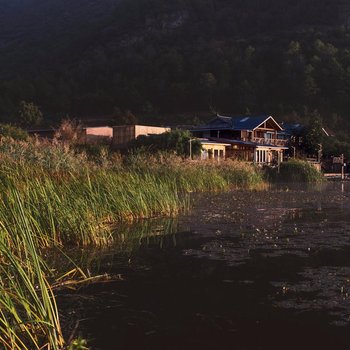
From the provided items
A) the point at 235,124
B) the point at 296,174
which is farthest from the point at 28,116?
the point at 296,174

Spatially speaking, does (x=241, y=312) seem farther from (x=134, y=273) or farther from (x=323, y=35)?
(x=323, y=35)

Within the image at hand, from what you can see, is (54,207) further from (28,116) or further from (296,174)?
(28,116)

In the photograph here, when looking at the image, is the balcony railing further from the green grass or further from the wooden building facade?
the green grass

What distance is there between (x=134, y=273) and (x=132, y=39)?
124 m

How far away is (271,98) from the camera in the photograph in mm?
102375

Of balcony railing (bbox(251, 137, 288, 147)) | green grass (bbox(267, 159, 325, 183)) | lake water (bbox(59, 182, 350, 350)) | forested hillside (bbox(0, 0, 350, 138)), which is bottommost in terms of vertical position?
lake water (bbox(59, 182, 350, 350))

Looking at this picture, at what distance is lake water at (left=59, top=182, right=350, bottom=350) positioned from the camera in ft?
16.8

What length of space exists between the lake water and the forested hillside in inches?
3055

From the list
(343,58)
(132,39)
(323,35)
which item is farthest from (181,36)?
(343,58)

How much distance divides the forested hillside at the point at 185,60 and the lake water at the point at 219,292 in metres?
77.6

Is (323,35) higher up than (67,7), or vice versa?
(67,7)

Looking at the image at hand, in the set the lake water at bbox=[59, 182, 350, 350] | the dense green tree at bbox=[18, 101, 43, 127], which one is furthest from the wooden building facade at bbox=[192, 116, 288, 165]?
the lake water at bbox=[59, 182, 350, 350]

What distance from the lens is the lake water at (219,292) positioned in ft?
16.8

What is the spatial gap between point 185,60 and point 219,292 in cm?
10692
